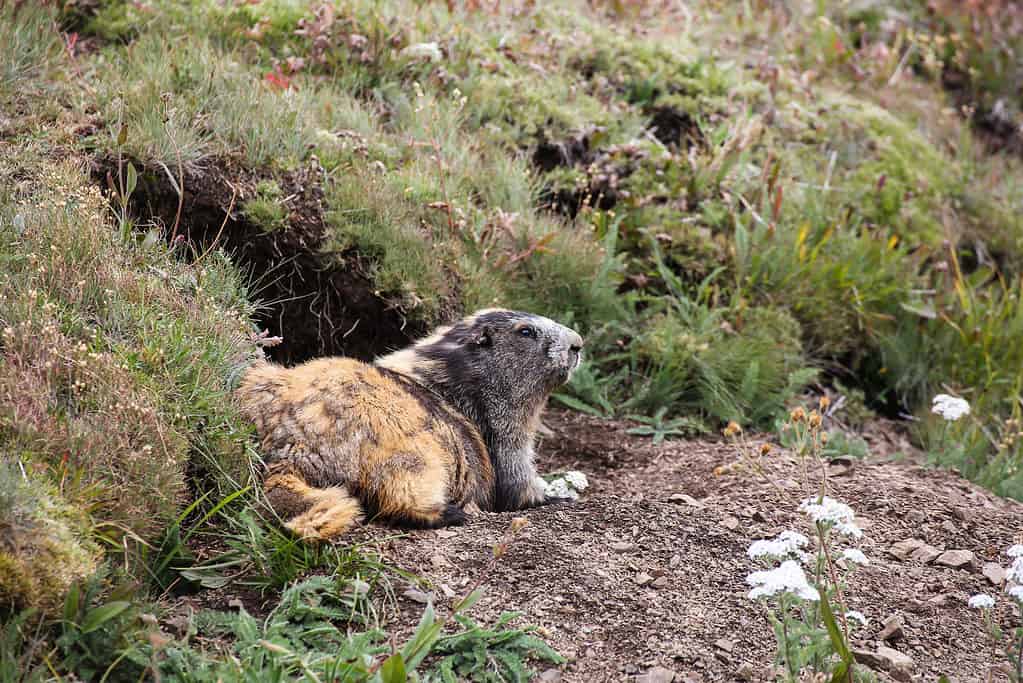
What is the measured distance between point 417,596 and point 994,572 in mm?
2539

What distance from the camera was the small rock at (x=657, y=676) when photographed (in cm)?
366

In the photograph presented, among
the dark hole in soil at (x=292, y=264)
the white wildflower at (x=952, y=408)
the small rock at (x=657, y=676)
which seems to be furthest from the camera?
the dark hole in soil at (x=292, y=264)

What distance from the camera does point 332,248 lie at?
5949mm

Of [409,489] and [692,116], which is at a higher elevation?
[692,116]

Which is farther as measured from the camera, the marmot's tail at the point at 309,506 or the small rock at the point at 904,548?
the small rock at the point at 904,548

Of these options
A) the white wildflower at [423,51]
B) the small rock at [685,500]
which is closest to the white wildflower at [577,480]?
the small rock at [685,500]

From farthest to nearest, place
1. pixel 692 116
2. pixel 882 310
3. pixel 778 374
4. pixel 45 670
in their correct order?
pixel 692 116 → pixel 882 310 → pixel 778 374 → pixel 45 670

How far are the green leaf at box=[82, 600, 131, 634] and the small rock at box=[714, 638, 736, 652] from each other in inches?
81.2

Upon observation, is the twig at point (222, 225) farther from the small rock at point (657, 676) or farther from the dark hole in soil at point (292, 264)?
the small rock at point (657, 676)

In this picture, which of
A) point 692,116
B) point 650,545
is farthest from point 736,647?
point 692,116

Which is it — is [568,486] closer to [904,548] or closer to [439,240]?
[904,548]

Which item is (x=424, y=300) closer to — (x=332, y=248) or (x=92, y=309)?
(x=332, y=248)

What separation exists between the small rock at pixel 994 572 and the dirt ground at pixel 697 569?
0.02 metres

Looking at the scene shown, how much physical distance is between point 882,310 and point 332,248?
13.4 ft
